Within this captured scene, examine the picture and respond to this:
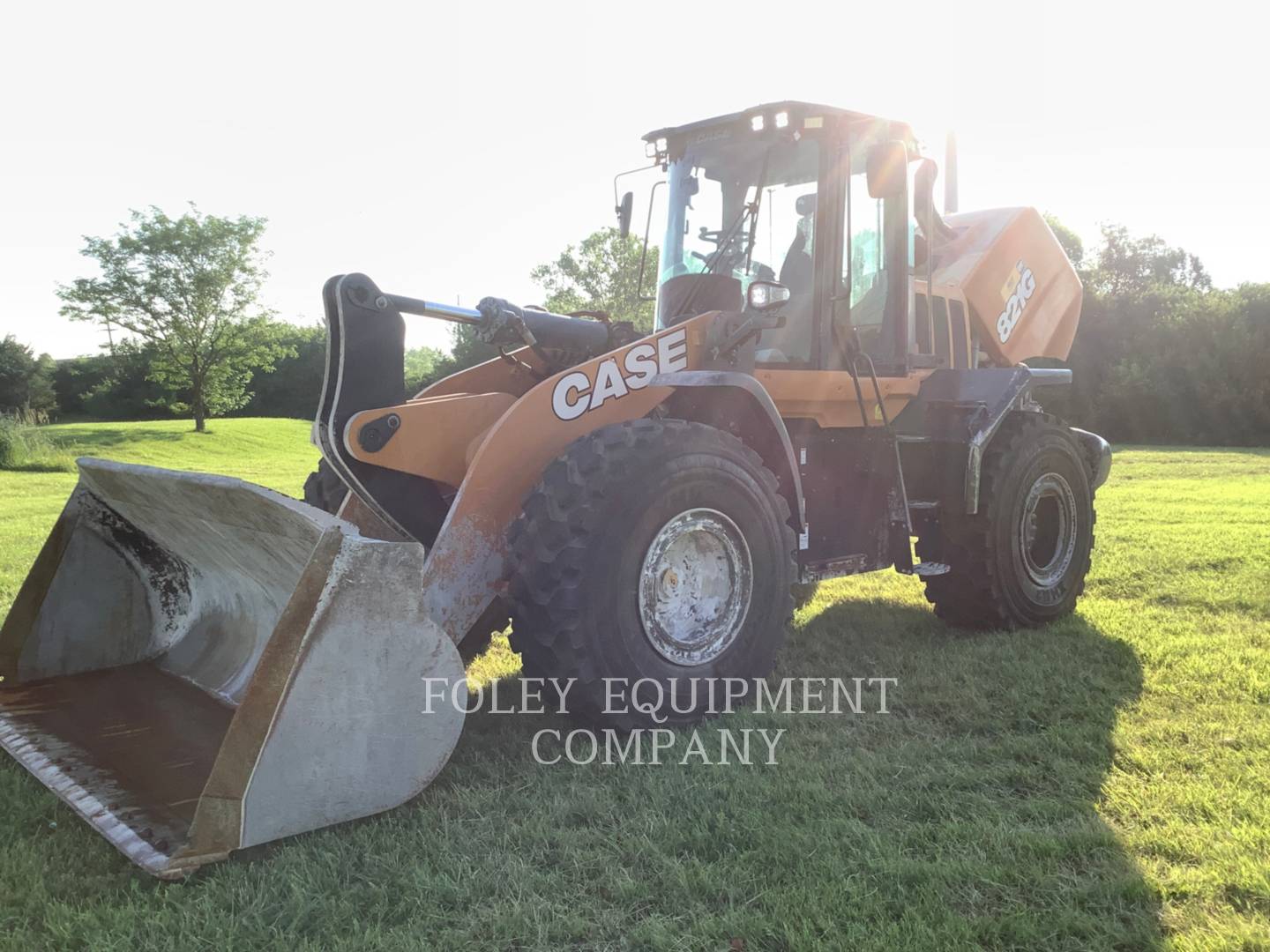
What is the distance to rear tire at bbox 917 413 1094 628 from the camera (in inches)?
205

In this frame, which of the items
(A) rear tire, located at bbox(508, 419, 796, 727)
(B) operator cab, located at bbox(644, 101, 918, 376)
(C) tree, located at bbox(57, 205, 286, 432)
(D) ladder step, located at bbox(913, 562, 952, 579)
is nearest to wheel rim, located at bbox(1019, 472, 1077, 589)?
(D) ladder step, located at bbox(913, 562, 952, 579)

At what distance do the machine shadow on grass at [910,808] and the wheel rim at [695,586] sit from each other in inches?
13.5

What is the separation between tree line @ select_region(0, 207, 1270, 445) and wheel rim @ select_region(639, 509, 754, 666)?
20.5 m

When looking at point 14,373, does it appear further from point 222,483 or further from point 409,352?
point 222,483

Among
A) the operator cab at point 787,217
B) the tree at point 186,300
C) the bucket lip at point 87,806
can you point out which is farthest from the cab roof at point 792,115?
the tree at point 186,300

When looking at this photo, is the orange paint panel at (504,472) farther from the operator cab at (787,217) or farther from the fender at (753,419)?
the operator cab at (787,217)

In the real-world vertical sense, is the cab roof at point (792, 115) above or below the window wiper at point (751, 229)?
above

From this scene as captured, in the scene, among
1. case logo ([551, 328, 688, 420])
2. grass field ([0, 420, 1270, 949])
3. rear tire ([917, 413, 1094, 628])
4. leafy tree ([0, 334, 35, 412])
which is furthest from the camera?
leafy tree ([0, 334, 35, 412])

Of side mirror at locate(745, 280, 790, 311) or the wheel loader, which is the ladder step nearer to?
the wheel loader

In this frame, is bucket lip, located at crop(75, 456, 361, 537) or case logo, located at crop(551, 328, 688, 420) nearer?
bucket lip, located at crop(75, 456, 361, 537)

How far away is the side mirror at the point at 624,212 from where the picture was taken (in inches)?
199

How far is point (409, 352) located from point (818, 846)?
88.3 feet

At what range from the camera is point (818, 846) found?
2.79 meters

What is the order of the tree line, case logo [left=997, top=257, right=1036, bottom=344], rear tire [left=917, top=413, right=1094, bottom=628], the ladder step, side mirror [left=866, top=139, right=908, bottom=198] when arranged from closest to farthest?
side mirror [left=866, top=139, right=908, bottom=198] → the ladder step → rear tire [left=917, top=413, right=1094, bottom=628] → case logo [left=997, top=257, right=1036, bottom=344] → the tree line
